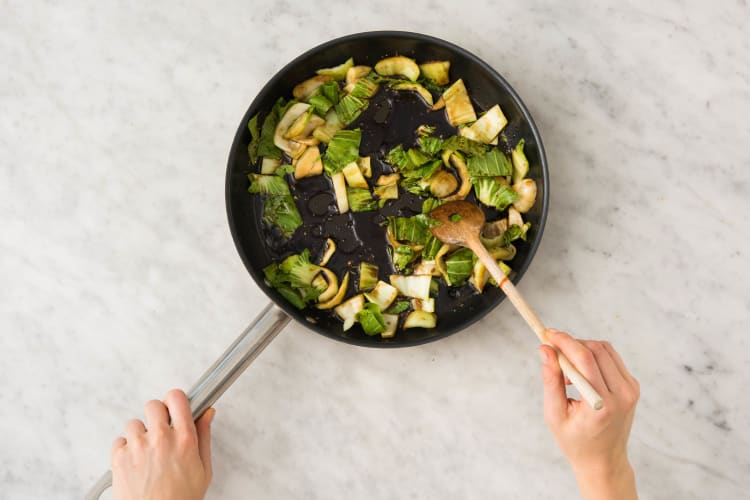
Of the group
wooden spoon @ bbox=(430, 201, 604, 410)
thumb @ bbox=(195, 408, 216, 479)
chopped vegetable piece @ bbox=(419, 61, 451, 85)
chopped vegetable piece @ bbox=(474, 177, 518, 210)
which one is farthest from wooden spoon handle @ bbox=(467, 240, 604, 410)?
thumb @ bbox=(195, 408, 216, 479)

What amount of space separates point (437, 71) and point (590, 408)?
2.29ft

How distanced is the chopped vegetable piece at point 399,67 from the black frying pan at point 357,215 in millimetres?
17

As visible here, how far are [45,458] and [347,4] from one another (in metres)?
1.15

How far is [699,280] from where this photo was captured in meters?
1.40

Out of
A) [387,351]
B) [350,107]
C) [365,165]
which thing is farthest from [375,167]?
[387,351]

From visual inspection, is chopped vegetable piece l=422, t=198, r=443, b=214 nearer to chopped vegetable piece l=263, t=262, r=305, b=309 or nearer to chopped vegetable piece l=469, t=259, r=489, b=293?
chopped vegetable piece l=469, t=259, r=489, b=293

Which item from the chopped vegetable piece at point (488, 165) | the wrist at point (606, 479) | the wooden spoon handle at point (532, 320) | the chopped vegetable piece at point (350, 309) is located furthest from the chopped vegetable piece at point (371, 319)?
the wrist at point (606, 479)

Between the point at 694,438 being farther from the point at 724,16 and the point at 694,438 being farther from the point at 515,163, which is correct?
the point at 724,16

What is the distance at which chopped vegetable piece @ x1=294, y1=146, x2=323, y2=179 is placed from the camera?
1.36 metres

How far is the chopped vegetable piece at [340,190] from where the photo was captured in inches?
53.3

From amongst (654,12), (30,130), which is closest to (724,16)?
(654,12)

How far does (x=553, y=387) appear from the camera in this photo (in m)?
1.10

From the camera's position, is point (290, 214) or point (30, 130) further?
point (30, 130)

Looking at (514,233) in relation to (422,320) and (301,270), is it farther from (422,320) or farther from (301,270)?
(301,270)
